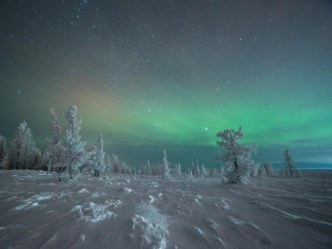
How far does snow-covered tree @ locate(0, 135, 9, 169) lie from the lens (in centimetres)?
4656

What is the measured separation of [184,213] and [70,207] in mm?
5613

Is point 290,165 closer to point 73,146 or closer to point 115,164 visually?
point 73,146

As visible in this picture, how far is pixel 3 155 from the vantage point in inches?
1986

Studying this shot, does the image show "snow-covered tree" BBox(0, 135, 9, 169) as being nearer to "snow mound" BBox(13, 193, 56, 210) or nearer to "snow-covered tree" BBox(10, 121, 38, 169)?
"snow-covered tree" BBox(10, 121, 38, 169)

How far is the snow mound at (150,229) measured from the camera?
493 centimetres

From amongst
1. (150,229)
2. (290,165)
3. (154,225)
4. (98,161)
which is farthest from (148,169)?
(150,229)

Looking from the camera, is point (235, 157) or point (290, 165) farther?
point (290, 165)

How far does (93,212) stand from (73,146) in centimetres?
1584

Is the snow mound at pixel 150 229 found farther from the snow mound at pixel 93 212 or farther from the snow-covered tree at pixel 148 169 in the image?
the snow-covered tree at pixel 148 169

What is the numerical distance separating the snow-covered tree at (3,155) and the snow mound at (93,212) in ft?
192

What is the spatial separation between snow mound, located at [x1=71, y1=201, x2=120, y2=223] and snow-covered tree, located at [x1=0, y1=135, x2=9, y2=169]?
58537 mm

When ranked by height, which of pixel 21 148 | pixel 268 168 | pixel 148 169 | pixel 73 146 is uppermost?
pixel 21 148

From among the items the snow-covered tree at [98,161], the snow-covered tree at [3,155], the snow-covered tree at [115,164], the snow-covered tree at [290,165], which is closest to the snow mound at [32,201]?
the snow-covered tree at [98,161]

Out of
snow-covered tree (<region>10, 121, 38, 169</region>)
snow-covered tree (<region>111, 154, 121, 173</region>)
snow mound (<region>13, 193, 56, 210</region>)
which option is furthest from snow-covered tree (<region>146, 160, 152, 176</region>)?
snow mound (<region>13, 193, 56, 210</region>)
